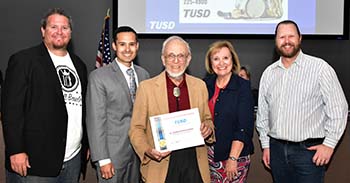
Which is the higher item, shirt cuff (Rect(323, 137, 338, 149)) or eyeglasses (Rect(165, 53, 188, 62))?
eyeglasses (Rect(165, 53, 188, 62))

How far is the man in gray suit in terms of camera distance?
2.85m

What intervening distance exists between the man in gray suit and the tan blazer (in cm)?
15

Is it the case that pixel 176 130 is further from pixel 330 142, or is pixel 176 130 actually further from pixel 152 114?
pixel 330 142

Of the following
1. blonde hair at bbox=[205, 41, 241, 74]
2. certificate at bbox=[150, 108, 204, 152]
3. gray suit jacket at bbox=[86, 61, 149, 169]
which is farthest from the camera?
blonde hair at bbox=[205, 41, 241, 74]

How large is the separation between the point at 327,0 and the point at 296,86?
8.46ft

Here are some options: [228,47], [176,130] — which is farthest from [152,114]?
[228,47]

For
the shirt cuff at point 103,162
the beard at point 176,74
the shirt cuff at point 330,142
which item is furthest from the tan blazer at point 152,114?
the shirt cuff at point 330,142

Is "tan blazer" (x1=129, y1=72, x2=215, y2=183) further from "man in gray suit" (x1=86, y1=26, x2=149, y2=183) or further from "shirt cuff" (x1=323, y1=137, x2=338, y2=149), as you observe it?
"shirt cuff" (x1=323, y1=137, x2=338, y2=149)

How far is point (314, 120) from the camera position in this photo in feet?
9.79

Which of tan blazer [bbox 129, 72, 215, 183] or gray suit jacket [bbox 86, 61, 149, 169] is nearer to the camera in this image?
tan blazer [bbox 129, 72, 215, 183]

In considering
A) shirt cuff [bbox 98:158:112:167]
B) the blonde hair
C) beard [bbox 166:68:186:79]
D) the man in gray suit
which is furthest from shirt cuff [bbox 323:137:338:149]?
shirt cuff [bbox 98:158:112:167]

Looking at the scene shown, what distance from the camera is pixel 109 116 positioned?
A: 114 inches

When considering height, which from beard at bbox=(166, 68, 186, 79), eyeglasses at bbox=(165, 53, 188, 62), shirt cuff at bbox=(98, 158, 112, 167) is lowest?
shirt cuff at bbox=(98, 158, 112, 167)

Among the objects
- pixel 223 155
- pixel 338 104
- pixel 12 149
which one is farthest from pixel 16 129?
pixel 338 104
